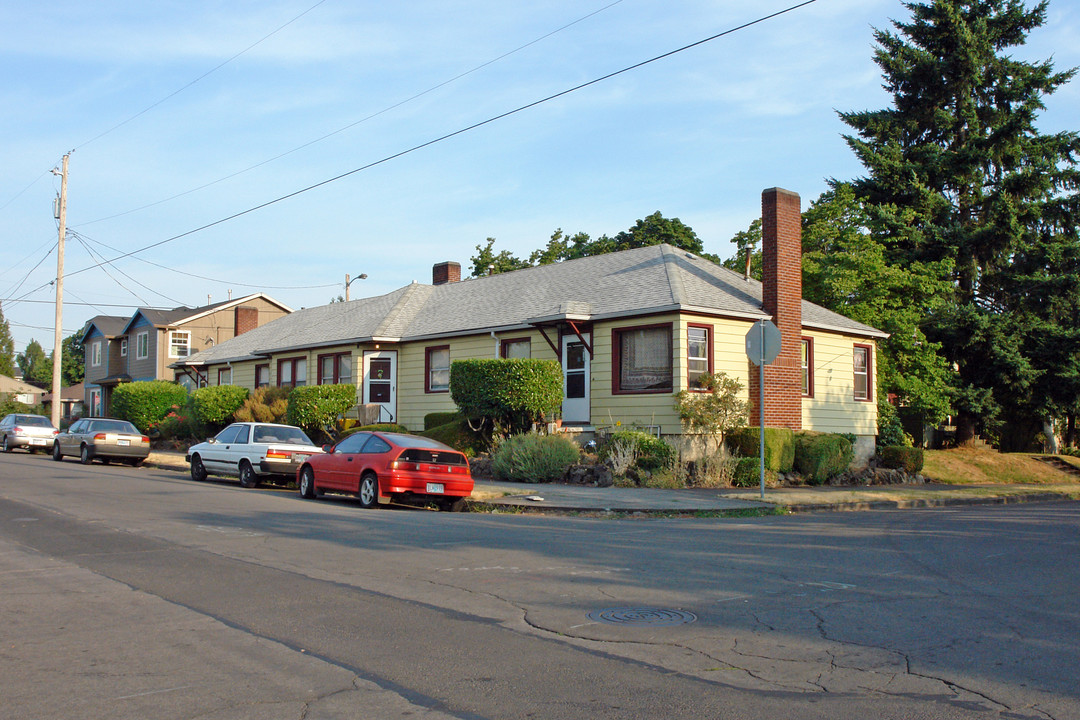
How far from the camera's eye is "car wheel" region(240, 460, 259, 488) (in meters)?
20.3

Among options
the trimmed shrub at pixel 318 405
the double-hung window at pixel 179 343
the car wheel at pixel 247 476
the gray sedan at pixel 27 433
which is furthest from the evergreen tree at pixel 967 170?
the double-hung window at pixel 179 343

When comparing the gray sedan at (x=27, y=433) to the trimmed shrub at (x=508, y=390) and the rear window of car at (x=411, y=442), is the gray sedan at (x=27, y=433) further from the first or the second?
the rear window of car at (x=411, y=442)

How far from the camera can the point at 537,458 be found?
20359 millimetres

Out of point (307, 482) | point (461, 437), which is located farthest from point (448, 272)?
point (307, 482)

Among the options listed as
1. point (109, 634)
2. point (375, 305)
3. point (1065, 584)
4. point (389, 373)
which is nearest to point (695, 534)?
point (1065, 584)

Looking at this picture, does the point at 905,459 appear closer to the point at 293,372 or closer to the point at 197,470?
the point at 197,470

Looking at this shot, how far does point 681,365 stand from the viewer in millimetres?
21641

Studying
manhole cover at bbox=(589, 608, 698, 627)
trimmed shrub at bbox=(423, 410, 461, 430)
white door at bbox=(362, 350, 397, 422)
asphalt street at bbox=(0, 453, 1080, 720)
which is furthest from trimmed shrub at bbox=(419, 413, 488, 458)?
manhole cover at bbox=(589, 608, 698, 627)

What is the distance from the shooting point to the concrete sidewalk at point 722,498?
1581cm

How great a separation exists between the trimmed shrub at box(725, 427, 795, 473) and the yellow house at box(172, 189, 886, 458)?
1.44m

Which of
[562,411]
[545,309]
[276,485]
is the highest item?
[545,309]

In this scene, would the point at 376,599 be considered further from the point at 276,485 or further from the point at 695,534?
the point at 276,485

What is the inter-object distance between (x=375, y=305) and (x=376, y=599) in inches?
1079

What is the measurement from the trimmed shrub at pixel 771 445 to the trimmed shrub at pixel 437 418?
8.45 meters
